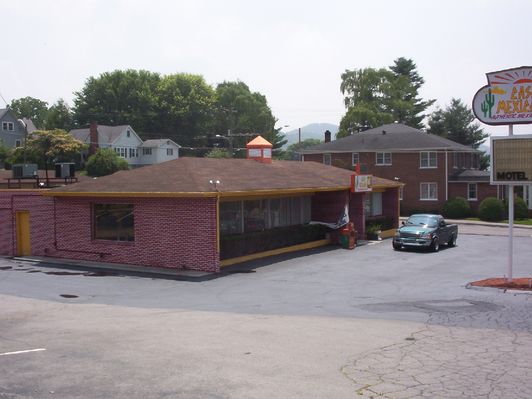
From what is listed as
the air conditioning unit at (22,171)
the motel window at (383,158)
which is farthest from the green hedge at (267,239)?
the motel window at (383,158)

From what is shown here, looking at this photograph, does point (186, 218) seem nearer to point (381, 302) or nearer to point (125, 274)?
point (125, 274)

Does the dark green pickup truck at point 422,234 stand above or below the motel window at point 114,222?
below

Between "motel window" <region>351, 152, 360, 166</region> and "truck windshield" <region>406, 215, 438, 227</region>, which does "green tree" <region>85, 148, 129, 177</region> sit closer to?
"motel window" <region>351, 152, 360, 166</region>

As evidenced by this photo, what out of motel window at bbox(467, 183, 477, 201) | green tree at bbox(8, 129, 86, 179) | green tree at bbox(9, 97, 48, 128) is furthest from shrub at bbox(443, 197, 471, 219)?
green tree at bbox(9, 97, 48, 128)

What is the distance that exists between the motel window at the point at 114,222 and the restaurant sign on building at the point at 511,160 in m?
13.8

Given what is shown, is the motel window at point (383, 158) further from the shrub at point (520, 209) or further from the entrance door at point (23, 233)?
the entrance door at point (23, 233)

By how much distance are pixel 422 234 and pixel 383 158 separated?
97.8ft

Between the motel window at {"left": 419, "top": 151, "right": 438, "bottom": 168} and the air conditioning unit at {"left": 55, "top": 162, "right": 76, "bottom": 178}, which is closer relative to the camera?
the air conditioning unit at {"left": 55, "top": 162, "right": 76, "bottom": 178}

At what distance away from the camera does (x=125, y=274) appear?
74.0 ft

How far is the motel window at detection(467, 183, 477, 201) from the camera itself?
53.2m

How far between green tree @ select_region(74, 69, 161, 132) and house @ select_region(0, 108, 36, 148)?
12380 mm

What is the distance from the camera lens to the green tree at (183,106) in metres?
105

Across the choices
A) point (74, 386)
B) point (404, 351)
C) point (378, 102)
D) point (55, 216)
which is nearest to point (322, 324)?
point (404, 351)

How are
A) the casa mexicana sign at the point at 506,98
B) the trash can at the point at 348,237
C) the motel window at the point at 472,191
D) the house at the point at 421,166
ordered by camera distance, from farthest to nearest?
the house at the point at 421,166 → the motel window at the point at 472,191 → the trash can at the point at 348,237 → the casa mexicana sign at the point at 506,98
